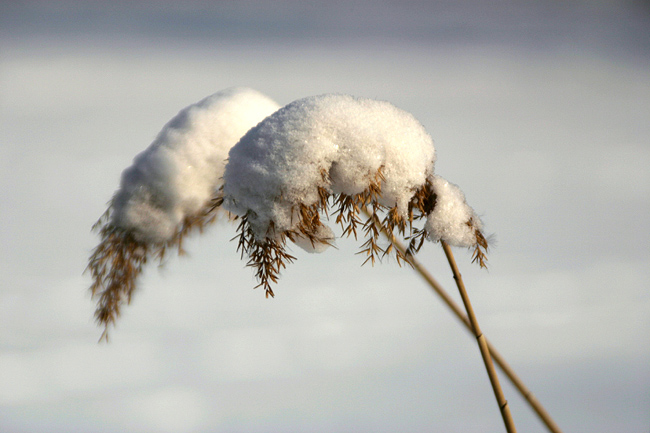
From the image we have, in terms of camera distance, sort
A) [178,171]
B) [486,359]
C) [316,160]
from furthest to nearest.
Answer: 1. [178,171]
2. [486,359]
3. [316,160]

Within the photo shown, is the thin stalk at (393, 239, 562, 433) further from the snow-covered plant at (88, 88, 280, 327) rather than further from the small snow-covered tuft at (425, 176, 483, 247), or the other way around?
the snow-covered plant at (88, 88, 280, 327)

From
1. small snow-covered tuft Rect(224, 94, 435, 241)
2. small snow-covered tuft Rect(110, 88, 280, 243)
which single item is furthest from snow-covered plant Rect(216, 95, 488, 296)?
small snow-covered tuft Rect(110, 88, 280, 243)

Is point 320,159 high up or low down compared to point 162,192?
down

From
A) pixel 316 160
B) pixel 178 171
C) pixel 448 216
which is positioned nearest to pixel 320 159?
pixel 316 160

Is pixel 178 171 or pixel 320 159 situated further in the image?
pixel 178 171

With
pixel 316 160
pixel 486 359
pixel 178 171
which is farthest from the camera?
pixel 178 171

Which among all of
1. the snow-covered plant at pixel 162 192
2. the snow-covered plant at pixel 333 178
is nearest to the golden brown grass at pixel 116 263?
the snow-covered plant at pixel 162 192

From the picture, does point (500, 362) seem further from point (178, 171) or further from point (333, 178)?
point (178, 171)
